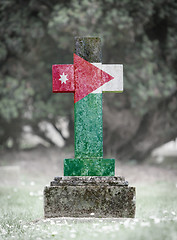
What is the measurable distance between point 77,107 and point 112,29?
5.15 meters

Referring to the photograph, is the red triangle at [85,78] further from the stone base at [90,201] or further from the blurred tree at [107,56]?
the blurred tree at [107,56]

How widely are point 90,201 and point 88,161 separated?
0.55m

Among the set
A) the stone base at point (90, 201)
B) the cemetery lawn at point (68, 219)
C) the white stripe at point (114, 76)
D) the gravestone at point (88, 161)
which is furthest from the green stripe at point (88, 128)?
the cemetery lawn at point (68, 219)

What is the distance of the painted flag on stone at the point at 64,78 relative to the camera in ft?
15.1

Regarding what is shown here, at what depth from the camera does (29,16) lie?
9.83 meters

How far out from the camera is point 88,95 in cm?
457

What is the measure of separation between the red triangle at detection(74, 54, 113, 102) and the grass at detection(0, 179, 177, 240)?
1.67 m

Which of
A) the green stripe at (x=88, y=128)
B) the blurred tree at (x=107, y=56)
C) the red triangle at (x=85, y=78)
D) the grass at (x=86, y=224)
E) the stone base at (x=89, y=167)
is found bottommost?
A: the grass at (x=86, y=224)

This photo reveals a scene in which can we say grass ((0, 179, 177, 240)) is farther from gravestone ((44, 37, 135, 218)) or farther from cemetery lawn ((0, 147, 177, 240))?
gravestone ((44, 37, 135, 218))

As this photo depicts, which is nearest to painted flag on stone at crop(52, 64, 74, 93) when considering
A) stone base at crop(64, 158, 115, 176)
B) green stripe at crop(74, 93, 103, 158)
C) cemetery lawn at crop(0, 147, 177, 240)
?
green stripe at crop(74, 93, 103, 158)

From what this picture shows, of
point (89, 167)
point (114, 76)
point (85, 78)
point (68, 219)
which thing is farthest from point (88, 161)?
point (114, 76)

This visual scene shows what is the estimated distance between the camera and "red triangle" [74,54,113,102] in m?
4.58

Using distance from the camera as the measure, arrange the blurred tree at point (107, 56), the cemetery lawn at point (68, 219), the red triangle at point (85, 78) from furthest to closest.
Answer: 1. the blurred tree at point (107, 56)
2. the red triangle at point (85, 78)
3. the cemetery lawn at point (68, 219)

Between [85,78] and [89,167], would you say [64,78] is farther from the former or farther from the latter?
[89,167]
